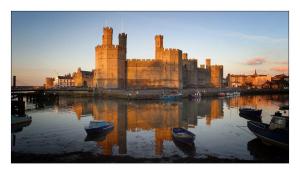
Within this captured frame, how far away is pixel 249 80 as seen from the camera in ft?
235

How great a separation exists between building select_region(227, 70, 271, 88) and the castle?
2747cm

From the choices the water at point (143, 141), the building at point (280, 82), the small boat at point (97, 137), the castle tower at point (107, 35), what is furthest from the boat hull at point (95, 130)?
the castle tower at point (107, 35)

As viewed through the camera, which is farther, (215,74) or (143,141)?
(215,74)

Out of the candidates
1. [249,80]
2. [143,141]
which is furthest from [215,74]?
[143,141]

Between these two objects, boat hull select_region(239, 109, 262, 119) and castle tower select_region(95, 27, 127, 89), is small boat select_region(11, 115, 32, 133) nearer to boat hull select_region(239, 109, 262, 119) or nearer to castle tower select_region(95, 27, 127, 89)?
boat hull select_region(239, 109, 262, 119)

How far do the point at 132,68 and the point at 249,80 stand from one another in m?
42.0

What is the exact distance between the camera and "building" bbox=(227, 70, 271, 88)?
64.2 meters

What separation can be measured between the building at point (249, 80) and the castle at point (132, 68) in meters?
27.5

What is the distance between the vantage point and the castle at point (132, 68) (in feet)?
117

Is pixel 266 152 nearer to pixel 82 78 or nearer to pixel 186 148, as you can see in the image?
pixel 186 148
